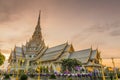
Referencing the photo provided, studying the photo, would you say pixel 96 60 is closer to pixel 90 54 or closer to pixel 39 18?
pixel 90 54

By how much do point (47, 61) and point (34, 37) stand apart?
26.3m

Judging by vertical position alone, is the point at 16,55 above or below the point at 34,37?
below

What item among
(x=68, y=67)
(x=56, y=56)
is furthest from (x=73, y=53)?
(x=68, y=67)

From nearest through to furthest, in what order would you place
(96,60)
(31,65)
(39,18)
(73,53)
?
(96,60) → (73,53) → (31,65) → (39,18)

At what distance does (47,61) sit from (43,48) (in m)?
20.5

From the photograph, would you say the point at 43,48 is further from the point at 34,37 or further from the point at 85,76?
the point at 85,76

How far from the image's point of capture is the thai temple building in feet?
174

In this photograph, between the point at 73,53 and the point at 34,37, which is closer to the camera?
the point at 73,53

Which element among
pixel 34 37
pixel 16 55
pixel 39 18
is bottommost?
pixel 16 55

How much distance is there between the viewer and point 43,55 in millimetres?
75625

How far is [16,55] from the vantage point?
84.7 m

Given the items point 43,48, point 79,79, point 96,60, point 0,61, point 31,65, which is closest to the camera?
point 79,79

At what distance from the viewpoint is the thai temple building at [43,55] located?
53056mm

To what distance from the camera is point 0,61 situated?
1719 inches
